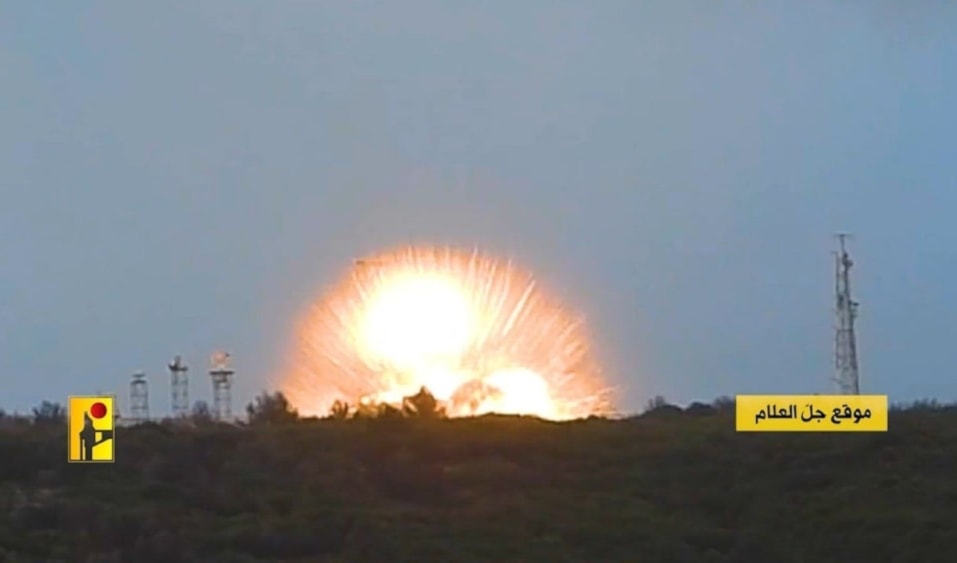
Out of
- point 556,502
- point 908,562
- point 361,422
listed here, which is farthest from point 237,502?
point 908,562

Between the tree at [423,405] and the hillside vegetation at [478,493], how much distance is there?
331 centimetres

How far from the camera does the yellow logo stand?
157 ft

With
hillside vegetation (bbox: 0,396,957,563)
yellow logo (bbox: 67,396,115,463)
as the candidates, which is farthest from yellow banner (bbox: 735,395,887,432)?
yellow logo (bbox: 67,396,115,463)

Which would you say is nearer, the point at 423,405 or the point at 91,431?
the point at 91,431

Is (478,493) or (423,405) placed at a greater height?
(423,405)

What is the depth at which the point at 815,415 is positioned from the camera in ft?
173

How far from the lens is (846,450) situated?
166 feet

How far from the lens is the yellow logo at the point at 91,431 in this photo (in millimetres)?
47844

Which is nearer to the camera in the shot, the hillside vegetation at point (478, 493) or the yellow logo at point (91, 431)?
the hillside vegetation at point (478, 493)

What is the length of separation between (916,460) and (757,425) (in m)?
5.58

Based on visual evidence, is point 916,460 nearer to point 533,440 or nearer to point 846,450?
point 846,450

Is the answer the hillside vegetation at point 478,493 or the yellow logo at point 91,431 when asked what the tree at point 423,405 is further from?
the yellow logo at point 91,431

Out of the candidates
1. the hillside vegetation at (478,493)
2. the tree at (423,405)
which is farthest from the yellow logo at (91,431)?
the tree at (423,405)

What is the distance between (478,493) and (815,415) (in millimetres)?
11562
